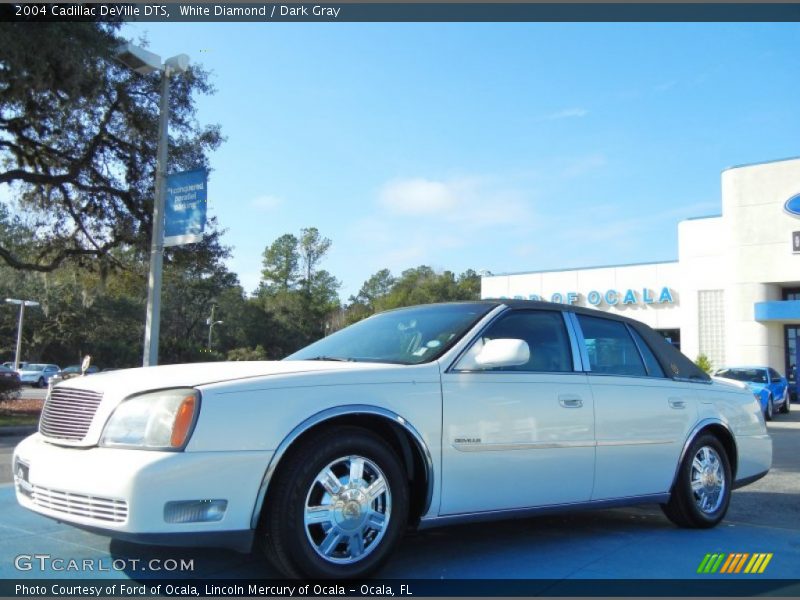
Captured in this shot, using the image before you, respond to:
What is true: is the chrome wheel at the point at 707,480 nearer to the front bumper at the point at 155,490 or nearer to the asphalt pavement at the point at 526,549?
the asphalt pavement at the point at 526,549

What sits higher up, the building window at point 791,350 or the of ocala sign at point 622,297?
the of ocala sign at point 622,297

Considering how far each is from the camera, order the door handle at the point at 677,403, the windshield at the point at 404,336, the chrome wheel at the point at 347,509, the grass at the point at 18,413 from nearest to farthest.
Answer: the chrome wheel at the point at 347,509 → the windshield at the point at 404,336 → the door handle at the point at 677,403 → the grass at the point at 18,413

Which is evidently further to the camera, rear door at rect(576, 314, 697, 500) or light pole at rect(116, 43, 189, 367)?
light pole at rect(116, 43, 189, 367)

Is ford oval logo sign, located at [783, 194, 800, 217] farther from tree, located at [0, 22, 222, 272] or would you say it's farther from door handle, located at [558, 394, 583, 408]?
door handle, located at [558, 394, 583, 408]

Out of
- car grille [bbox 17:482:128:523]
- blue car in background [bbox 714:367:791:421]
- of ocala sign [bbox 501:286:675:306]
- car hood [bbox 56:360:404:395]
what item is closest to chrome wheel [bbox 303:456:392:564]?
car hood [bbox 56:360:404:395]

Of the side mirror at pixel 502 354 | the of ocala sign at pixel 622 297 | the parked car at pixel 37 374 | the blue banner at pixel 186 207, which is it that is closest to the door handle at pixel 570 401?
the side mirror at pixel 502 354

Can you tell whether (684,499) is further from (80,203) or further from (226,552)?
(80,203)

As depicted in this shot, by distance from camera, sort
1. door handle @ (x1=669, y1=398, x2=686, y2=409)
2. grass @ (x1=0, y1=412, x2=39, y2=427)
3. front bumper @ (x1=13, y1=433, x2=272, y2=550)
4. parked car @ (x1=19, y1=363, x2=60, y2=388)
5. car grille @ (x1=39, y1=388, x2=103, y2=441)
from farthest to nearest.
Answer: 1. parked car @ (x1=19, y1=363, x2=60, y2=388)
2. grass @ (x1=0, y1=412, x2=39, y2=427)
3. door handle @ (x1=669, y1=398, x2=686, y2=409)
4. car grille @ (x1=39, y1=388, x2=103, y2=441)
5. front bumper @ (x1=13, y1=433, x2=272, y2=550)

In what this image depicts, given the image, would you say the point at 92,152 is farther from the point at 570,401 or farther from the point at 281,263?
the point at 281,263

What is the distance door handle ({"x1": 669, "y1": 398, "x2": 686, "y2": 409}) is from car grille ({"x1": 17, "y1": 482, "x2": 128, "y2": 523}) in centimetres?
391

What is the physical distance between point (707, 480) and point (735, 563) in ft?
3.77

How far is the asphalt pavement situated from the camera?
4.18 meters

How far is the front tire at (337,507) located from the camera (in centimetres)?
356

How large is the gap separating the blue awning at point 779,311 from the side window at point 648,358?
98.0 feet
